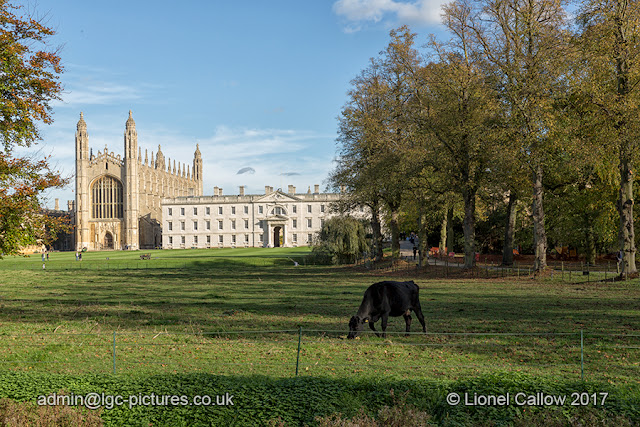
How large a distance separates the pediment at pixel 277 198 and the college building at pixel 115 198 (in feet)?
95.9

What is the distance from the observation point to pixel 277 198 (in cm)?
11706

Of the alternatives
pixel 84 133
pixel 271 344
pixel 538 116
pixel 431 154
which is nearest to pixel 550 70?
pixel 538 116

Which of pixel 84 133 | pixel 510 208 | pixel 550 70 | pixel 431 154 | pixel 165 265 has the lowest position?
pixel 165 265

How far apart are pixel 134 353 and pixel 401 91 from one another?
33.5 meters

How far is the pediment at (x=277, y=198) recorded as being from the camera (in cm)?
11675

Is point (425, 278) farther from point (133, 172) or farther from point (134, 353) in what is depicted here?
point (133, 172)

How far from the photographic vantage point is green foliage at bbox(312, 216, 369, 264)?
5550 cm

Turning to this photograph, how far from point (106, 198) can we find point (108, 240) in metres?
9.58

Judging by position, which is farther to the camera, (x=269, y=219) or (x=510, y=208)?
(x=269, y=219)

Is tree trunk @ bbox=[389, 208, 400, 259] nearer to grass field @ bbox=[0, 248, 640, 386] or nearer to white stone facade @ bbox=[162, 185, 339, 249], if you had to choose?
grass field @ bbox=[0, 248, 640, 386]

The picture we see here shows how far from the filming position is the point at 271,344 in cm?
1379

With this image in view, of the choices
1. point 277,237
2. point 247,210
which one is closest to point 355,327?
point 247,210

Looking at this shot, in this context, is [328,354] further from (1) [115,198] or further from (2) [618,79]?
(1) [115,198]

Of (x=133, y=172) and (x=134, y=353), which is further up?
(x=133, y=172)
